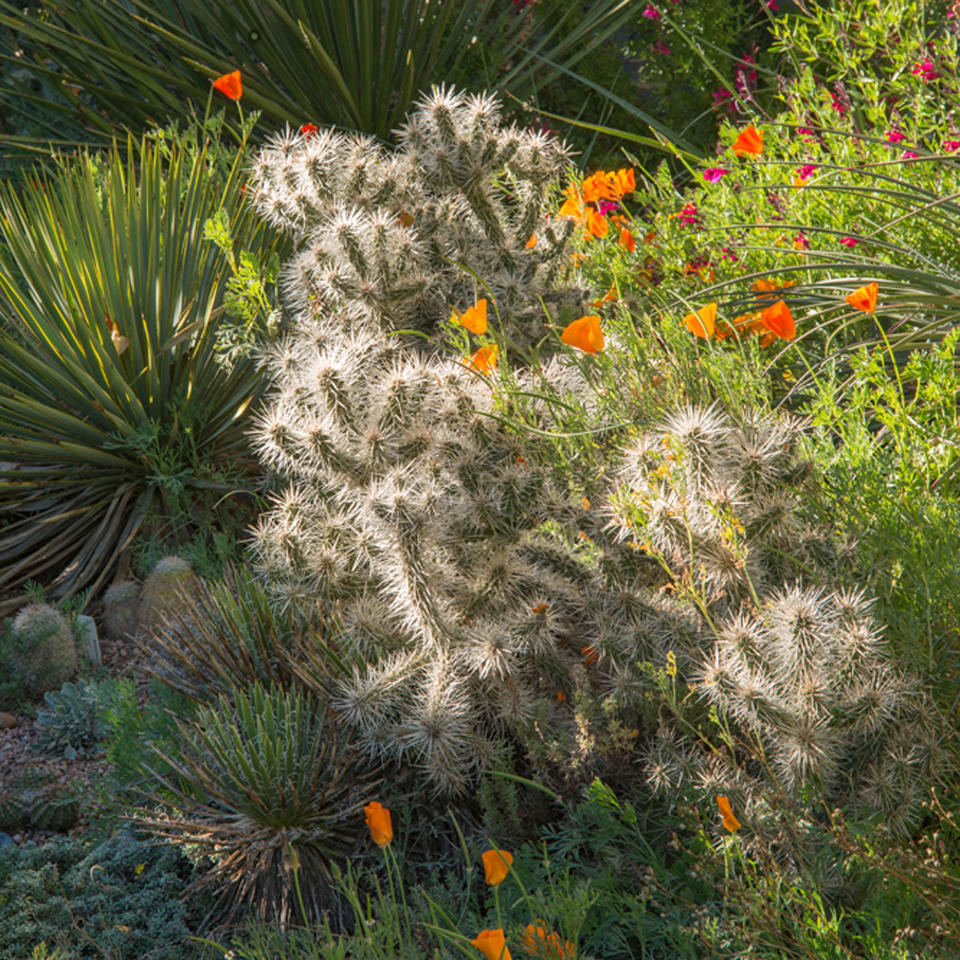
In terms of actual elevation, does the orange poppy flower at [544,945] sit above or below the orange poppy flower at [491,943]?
below

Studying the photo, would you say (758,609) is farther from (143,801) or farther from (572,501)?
(143,801)

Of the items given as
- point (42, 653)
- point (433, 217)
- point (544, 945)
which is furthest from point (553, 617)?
point (42, 653)

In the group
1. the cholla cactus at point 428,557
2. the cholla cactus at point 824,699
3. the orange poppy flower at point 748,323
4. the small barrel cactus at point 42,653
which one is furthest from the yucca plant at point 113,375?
the cholla cactus at point 824,699

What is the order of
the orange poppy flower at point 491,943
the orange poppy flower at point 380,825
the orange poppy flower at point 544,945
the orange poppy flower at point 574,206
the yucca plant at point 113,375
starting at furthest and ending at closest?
the yucca plant at point 113,375
the orange poppy flower at point 574,206
the orange poppy flower at point 380,825
the orange poppy flower at point 544,945
the orange poppy flower at point 491,943

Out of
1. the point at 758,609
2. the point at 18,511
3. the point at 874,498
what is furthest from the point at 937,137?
the point at 18,511

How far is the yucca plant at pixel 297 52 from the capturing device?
170 inches

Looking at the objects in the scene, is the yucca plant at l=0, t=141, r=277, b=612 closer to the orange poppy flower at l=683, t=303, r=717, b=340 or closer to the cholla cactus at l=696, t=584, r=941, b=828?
the orange poppy flower at l=683, t=303, r=717, b=340

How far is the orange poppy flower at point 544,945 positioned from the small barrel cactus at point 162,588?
5.94 ft

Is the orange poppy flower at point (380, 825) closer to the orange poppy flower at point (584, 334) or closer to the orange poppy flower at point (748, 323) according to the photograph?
the orange poppy flower at point (584, 334)

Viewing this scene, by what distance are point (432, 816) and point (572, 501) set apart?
0.82 meters

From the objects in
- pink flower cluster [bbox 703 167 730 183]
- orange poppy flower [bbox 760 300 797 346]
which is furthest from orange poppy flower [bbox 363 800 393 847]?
pink flower cluster [bbox 703 167 730 183]

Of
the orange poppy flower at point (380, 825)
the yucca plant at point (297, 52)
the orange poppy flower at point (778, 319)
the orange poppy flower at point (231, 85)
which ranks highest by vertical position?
the yucca plant at point (297, 52)

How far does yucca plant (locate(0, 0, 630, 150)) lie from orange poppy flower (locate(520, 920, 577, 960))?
357 centimetres

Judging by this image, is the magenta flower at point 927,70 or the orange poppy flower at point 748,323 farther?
the magenta flower at point 927,70
